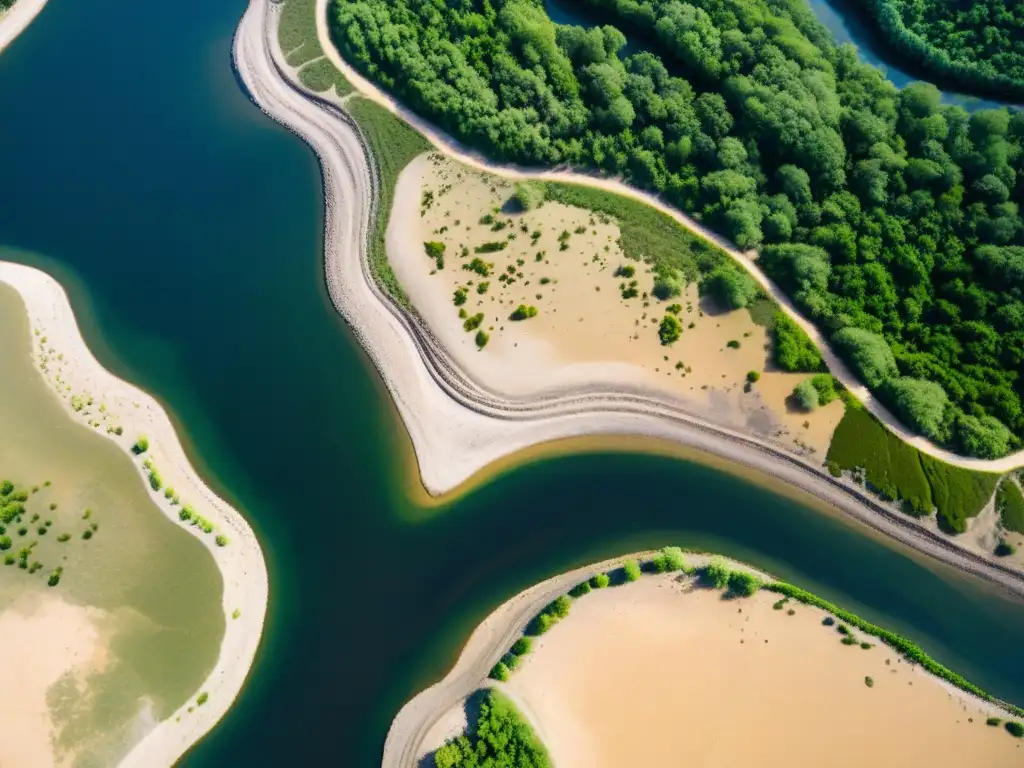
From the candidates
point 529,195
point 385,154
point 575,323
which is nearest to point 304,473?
point 575,323

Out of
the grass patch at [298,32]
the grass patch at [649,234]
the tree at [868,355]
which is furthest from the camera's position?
the grass patch at [298,32]

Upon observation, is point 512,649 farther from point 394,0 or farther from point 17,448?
point 394,0

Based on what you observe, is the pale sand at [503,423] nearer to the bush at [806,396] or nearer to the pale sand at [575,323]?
the pale sand at [575,323]

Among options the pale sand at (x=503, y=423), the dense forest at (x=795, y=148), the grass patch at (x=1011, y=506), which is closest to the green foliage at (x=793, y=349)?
the dense forest at (x=795, y=148)

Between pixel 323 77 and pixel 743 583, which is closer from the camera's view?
pixel 743 583

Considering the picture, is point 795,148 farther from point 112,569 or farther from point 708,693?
point 112,569

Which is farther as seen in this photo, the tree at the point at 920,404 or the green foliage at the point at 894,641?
the tree at the point at 920,404

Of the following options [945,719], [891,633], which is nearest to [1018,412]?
[891,633]
